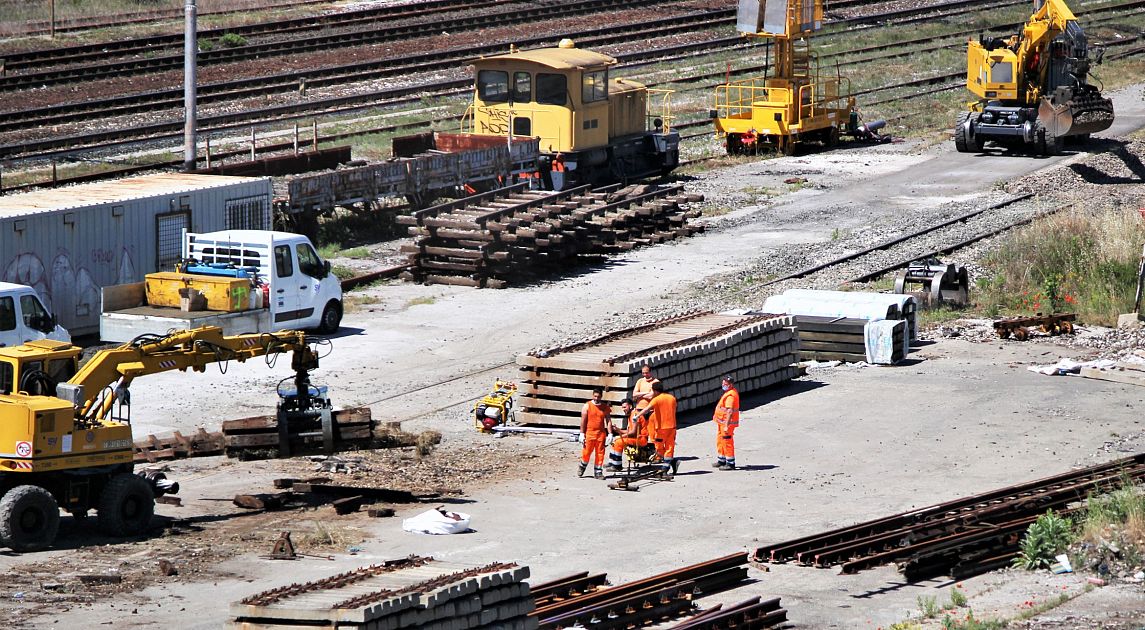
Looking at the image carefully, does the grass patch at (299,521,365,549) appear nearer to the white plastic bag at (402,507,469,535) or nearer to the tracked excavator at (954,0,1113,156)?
the white plastic bag at (402,507,469,535)

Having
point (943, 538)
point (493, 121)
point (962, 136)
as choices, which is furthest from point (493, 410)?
point (962, 136)

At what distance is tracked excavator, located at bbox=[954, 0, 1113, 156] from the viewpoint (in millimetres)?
39094

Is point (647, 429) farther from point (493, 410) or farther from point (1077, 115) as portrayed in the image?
point (1077, 115)

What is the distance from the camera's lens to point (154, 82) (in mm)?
43750

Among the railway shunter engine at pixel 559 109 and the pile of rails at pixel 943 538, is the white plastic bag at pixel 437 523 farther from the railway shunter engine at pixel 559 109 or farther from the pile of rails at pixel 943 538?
the railway shunter engine at pixel 559 109

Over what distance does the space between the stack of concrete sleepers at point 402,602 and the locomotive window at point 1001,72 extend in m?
29.8

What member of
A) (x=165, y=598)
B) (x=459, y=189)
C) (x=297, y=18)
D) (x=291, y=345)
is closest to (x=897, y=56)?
Answer: (x=297, y=18)

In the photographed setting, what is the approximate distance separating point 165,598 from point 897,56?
1739 inches

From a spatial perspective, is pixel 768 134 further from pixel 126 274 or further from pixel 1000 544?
pixel 1000 544

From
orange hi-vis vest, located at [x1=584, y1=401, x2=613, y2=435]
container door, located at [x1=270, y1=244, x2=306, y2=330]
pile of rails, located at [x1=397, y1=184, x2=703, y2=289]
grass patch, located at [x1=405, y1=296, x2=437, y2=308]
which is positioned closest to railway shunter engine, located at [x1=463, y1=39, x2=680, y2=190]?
pile of rails, located at [x1=397, y1=184, x2=703, y2=289]

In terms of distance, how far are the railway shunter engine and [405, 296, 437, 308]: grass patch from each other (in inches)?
296

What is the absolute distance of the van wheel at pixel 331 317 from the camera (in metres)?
24.9

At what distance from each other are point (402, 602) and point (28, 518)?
211 inches

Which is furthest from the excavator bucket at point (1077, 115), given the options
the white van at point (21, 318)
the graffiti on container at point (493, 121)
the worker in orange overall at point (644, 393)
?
the white van at point (21, 318)
